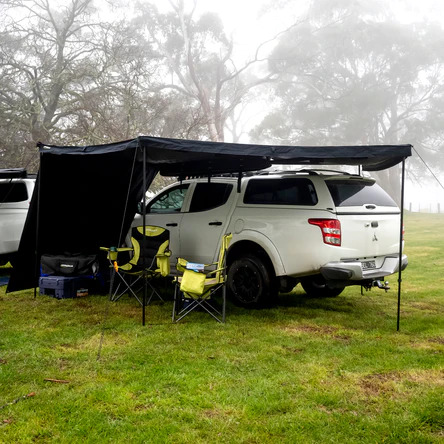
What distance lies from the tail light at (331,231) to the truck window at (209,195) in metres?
1.62

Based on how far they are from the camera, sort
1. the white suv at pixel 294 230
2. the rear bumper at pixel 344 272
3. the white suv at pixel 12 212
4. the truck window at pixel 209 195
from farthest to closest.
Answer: the white suv at pixel 12 212, the truck window at pixel 209 195, the white suv at pixel 294 230, the rear bumper at pixel 344 272

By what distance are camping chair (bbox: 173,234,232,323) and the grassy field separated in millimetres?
211

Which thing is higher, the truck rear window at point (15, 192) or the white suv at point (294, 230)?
the truck rear window at point (15, 192)

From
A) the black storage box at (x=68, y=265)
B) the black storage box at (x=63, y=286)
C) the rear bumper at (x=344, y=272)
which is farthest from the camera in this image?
the black storage box at (x=68, y=265)

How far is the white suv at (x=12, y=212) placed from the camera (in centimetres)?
836

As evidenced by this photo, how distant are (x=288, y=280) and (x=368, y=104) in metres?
29.0

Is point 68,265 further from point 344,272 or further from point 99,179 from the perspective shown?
point 344,272

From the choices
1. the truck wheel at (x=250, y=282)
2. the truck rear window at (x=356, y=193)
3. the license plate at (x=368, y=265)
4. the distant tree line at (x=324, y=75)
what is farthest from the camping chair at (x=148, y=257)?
the distant tree line at (x=324, y=75)

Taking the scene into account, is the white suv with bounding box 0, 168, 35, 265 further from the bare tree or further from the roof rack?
the bare tree

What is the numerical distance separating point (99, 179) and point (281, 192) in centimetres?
299

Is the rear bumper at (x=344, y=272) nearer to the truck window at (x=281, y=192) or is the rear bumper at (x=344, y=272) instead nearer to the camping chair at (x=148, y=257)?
the truck window at (x=281, y=192)

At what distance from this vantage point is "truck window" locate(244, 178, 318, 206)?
5912 mm

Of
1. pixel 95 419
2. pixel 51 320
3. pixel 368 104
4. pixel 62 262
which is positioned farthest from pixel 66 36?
pixel 368 104

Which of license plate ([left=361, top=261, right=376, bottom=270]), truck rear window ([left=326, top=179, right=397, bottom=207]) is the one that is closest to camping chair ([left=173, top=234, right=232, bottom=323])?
truck rear window ([left=326, top=179, right=397, bottom=207])
